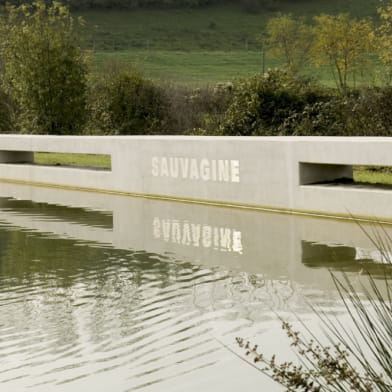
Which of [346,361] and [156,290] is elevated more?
[346,361]

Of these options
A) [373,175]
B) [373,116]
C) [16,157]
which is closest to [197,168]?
[373,175]

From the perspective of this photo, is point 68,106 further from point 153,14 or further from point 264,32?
→ point 153,14

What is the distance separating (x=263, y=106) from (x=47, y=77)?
7386 mm

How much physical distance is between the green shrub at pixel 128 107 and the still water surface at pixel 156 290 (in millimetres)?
13632

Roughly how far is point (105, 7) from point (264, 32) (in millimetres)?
16615

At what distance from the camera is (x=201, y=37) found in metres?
84.6

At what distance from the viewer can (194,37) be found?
3337 inches

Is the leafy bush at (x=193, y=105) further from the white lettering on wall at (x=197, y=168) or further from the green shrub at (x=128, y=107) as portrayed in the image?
the white lettering on wall at (x=197, y=168)

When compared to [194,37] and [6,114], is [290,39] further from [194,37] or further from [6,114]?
[6,114]

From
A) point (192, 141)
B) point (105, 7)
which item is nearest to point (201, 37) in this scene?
point (105, 7)

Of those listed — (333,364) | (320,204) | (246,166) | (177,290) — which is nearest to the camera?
(333,364)

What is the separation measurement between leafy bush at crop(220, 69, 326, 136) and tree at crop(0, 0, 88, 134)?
660 centimetres

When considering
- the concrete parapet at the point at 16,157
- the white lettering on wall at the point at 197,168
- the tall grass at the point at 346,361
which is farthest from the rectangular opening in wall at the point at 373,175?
the concrete parapet at the point at 16,157

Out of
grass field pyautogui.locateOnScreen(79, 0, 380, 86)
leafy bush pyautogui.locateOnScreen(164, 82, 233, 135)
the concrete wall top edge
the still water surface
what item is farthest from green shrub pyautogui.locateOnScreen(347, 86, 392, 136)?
grass field pyautogui.locateOnScreen(79, 0, 380, 86)
